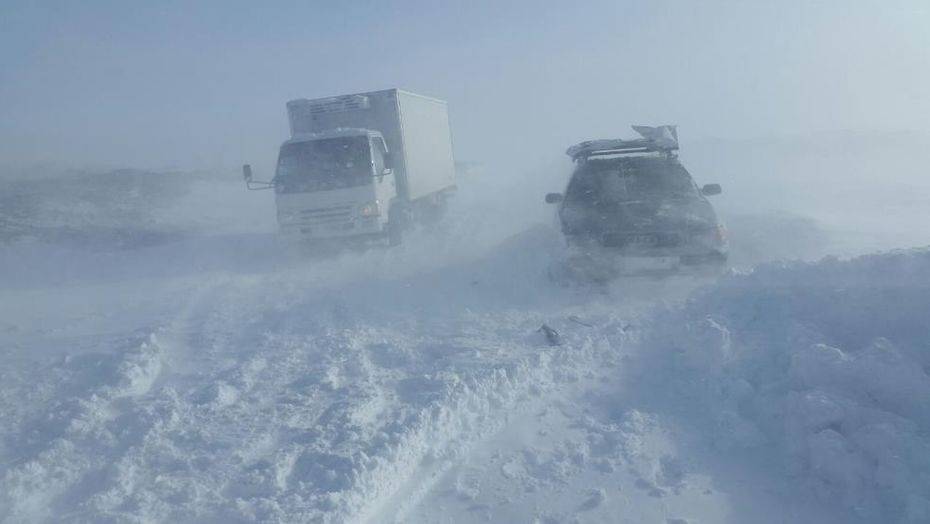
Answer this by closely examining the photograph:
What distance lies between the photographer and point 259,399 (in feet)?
18.9

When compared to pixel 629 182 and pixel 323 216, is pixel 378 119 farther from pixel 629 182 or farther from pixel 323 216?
pixel 629 182

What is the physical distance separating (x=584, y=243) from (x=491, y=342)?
8.06 feet

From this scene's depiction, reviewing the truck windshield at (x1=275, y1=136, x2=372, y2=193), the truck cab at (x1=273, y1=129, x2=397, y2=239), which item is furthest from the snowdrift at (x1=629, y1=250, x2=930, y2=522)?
the truck windshield at (x1=275, y1=136, x2=372, y2=193)

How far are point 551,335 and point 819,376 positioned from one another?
274 cm

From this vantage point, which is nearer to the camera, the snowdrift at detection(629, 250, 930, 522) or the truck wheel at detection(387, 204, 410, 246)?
the snowdrift at detection(629, 250, 930, 522)

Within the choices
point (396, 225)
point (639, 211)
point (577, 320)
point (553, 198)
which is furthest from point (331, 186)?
point (577, 320)

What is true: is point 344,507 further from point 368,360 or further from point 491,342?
point 491,342

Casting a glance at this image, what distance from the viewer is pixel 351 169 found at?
13.0 meters

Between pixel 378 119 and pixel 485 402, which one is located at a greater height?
pixel 378 119

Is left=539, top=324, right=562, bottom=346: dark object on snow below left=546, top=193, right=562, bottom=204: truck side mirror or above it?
below

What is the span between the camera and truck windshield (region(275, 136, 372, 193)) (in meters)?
12.9

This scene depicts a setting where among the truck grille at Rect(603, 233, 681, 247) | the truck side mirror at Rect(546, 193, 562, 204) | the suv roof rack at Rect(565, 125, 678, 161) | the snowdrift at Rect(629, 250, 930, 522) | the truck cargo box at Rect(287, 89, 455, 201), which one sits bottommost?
the snowdrift at Rect(629, 250, 930, 522)

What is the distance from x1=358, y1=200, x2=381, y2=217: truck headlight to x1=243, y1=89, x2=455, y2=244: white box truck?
→ 19 mm

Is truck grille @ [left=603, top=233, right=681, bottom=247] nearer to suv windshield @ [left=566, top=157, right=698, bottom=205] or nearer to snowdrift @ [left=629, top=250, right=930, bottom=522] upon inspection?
suv windshield @ [left=566, top=157, right=698, bottom=205]
